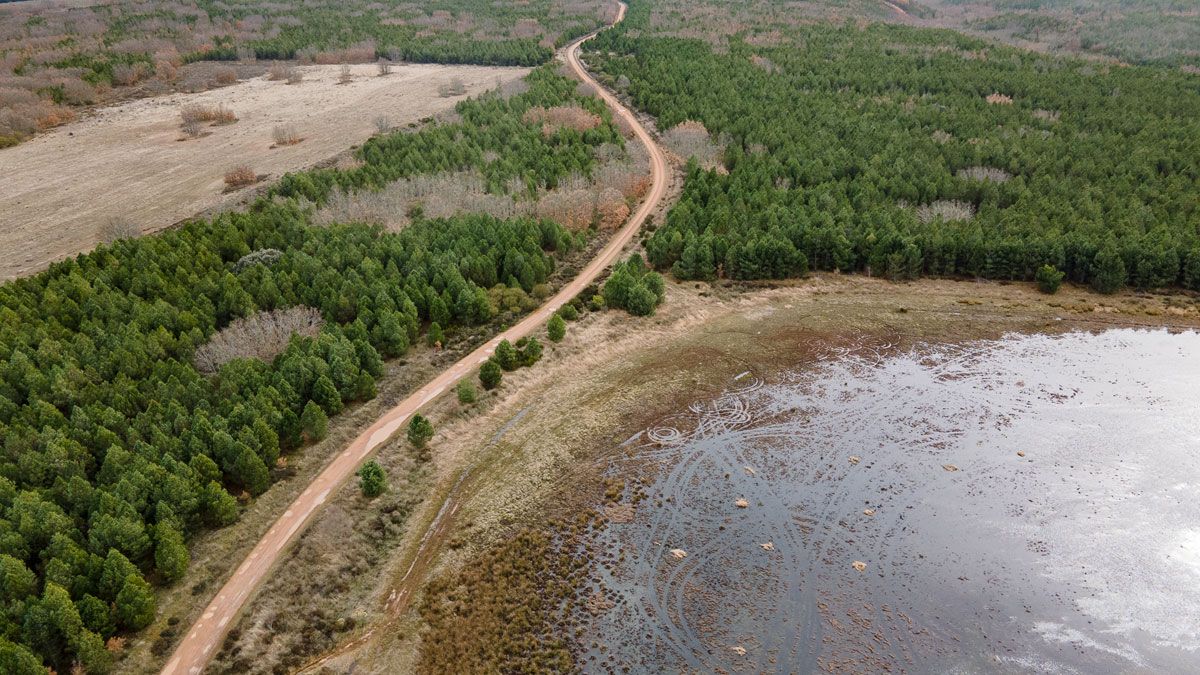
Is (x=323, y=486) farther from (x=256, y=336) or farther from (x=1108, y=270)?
(x=1108, y=270)

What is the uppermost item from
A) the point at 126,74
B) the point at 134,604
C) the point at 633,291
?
the point at 126,74

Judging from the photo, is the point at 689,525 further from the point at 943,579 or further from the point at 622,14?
the point at 622,14

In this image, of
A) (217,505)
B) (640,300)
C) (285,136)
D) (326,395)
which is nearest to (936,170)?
(640,300)

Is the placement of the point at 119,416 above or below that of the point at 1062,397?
above

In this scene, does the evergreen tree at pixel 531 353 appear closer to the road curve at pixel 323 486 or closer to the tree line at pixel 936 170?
the road curve at pixel 323 486

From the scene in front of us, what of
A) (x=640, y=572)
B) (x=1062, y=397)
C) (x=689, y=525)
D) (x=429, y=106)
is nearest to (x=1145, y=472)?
(x=1062, y=397)

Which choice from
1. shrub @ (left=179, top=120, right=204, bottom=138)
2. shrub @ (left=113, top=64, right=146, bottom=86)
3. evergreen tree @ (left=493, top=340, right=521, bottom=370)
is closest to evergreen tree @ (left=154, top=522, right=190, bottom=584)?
evergreen tree @ (left=493, top=340, right=521, bottom=370)
